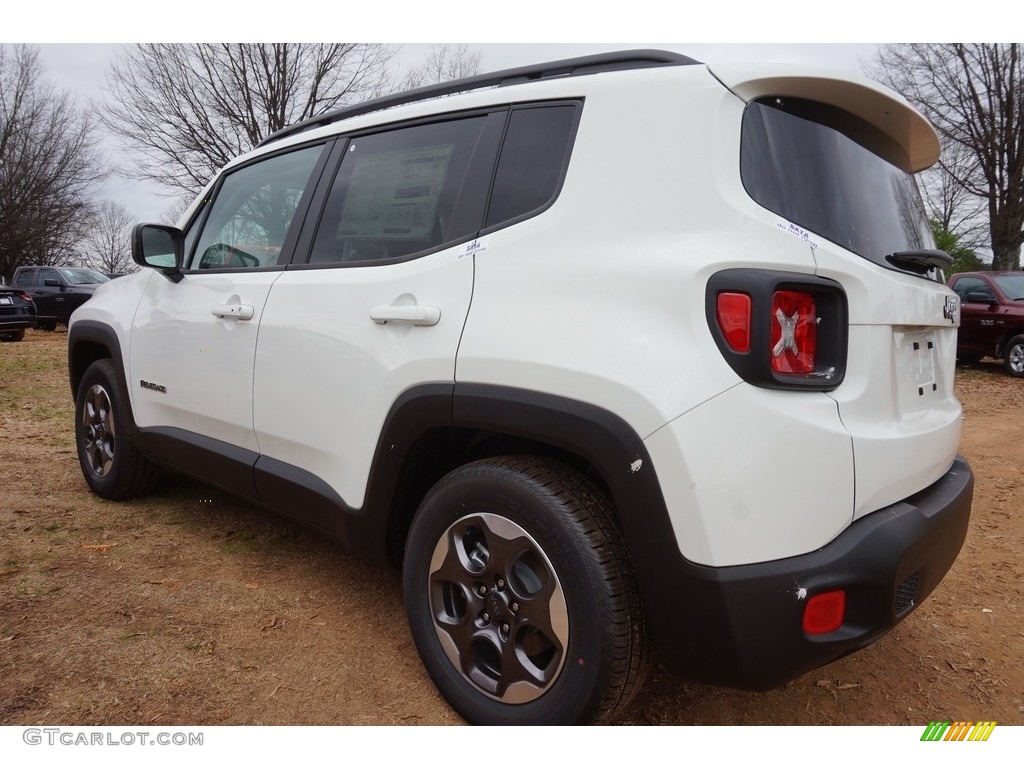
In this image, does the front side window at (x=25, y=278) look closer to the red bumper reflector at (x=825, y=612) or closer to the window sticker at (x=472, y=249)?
the window sticker at (x=472, y=249)

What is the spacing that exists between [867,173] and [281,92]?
2153 centimetres

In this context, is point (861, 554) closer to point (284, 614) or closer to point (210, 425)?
point (284, 614)

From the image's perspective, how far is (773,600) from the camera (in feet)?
4.99

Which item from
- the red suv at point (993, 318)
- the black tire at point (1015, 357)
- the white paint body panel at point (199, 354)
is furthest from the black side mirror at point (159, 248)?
the black tire at point (1015, 357)

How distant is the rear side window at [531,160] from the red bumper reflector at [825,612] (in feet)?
3.96

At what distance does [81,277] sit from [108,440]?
17639mm

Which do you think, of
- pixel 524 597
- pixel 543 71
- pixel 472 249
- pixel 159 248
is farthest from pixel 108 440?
pixel 543 71

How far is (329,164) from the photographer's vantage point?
8.83 feet

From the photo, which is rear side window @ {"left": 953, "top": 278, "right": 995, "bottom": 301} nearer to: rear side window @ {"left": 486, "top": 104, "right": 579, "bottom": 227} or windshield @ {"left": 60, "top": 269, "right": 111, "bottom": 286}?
rear side window @ {"left": 486, "top": 104, "right": 579, "bottom": 227}

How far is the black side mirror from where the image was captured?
326 cm

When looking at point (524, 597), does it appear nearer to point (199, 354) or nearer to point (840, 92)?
point (840, 92)

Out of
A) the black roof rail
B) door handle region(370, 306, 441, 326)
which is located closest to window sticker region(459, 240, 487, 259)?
door handle region(370, 306, 441, 326)

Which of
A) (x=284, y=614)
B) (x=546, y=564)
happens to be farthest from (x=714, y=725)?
(x=284, y=614)

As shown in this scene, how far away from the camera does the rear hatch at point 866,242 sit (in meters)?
1.66
